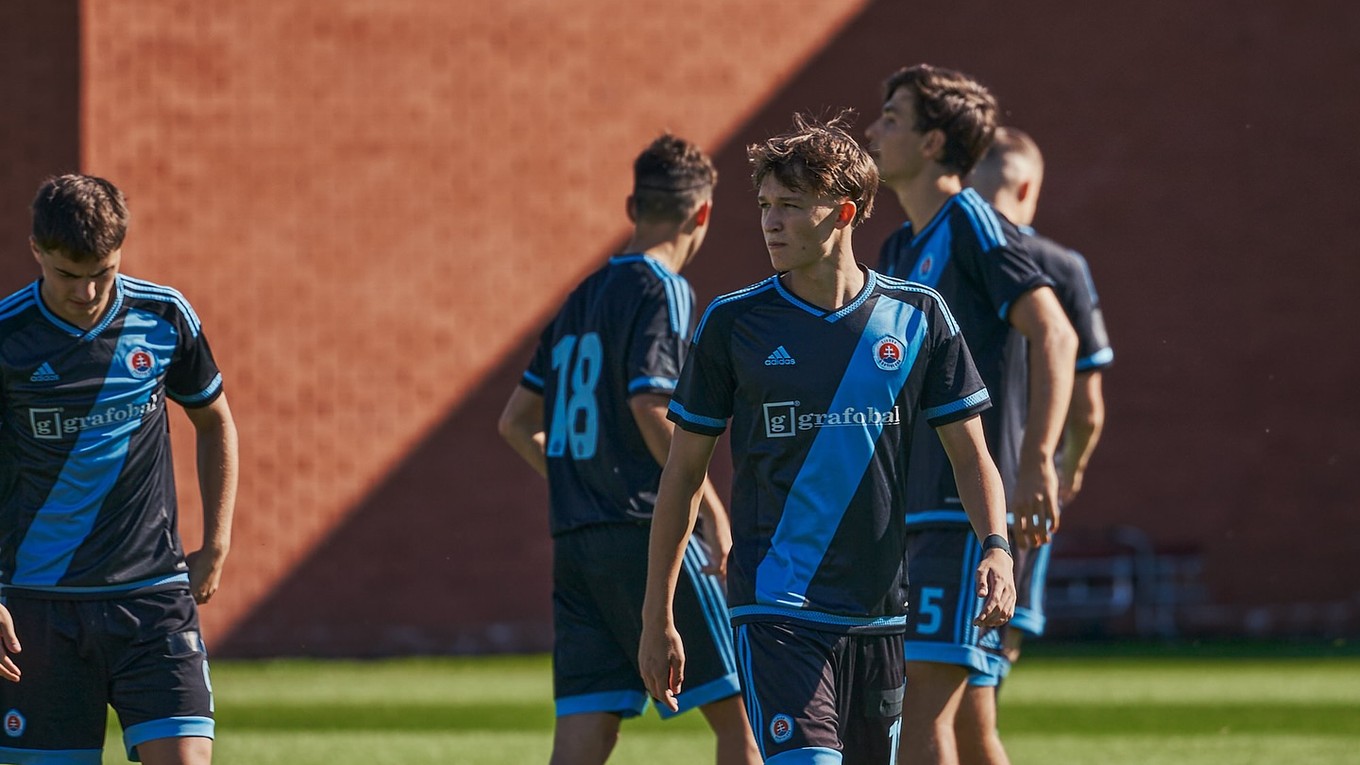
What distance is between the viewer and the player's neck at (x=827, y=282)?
13.6 feet

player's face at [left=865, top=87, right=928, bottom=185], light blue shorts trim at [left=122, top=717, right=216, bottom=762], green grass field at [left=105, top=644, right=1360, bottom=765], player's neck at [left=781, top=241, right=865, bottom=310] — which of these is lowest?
green grass field at [left=105, top=644, right=1360, bottom=765]

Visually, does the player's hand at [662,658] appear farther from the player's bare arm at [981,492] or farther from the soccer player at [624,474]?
the soccer player at [624,474]

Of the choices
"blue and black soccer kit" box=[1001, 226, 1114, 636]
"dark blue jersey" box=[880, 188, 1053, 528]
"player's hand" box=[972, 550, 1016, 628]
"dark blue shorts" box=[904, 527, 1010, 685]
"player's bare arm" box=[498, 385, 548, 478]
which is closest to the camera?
"player's hand" box=[972, 550, 1016, 628]

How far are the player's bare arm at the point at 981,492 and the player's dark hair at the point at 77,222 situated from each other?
2220mm

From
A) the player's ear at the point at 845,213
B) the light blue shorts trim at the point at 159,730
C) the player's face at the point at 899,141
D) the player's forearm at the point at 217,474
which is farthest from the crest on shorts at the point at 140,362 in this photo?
the player's face at the point at 899,141

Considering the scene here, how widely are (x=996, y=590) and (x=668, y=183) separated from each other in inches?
82.8

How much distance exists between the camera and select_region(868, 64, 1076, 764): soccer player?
5.05 metres

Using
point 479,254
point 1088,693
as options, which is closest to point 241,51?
point 479,254

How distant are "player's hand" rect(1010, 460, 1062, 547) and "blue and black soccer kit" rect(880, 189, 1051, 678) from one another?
0.52 ft

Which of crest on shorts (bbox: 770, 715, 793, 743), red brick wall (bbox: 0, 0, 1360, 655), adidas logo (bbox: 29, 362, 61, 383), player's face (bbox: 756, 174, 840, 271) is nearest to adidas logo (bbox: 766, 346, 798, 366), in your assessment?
player's face (bbox: 756, 174, 840, 271)

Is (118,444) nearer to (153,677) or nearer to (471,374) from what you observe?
(153,677)

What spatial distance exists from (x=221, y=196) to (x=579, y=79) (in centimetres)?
309

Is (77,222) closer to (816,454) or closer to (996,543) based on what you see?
(816,454)

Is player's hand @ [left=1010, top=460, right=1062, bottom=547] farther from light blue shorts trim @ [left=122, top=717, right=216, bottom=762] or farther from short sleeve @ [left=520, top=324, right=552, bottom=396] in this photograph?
light blue shorts trim @ [left=122, top=717, right=216, bottom=762]
